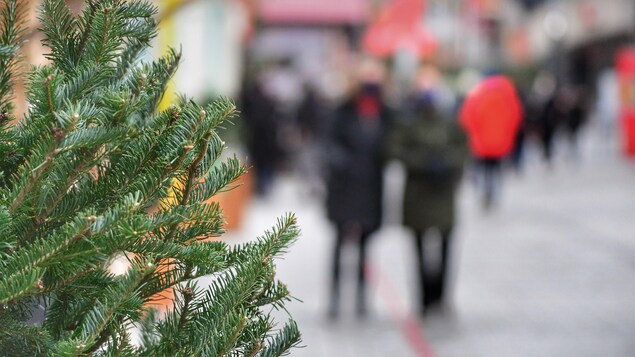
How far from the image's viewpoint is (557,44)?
45.2m

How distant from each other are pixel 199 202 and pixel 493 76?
1024 centimetres

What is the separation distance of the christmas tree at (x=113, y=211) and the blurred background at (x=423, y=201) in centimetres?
26

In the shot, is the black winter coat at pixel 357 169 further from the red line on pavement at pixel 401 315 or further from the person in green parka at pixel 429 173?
the red line on pavement at pixel 401 315

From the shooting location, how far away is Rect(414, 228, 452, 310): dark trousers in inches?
315

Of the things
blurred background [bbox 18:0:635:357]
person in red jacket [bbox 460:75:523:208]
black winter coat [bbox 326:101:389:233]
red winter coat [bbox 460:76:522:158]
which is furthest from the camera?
person in red jacket [bbox 460:75:523:208]

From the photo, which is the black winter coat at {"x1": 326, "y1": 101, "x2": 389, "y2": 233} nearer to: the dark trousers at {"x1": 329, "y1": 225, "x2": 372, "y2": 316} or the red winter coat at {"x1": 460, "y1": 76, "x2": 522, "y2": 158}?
the dark trousers at {"x1": 329, "y1": 225, "x2": 372, "y2": 316}

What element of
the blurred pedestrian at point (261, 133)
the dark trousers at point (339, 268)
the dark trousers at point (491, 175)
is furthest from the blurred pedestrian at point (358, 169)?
the blurred pedestrian at point (261, 133)

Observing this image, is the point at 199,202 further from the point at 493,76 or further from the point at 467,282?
the point at 493,76

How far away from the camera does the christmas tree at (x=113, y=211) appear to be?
1.58 m

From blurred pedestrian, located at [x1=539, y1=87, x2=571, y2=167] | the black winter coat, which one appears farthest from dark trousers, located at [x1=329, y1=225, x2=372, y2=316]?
blurred pedestrian, located at [x1=539, y1=87, x2=571, y2=167]

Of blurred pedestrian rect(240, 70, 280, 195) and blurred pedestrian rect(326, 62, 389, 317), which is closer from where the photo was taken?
blurred pedestrian rect(326, 62, 389, 317)

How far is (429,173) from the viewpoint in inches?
309

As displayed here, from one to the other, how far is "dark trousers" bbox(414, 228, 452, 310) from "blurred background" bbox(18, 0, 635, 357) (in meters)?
0.01

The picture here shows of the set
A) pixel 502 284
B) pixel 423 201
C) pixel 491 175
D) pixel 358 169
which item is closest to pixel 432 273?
pixel 423 201
